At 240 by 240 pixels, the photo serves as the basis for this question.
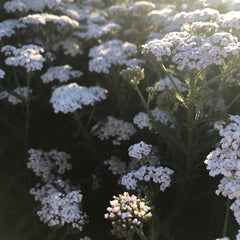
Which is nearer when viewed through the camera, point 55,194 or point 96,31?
point 55,194

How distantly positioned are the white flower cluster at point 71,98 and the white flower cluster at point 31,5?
1622 millimetres

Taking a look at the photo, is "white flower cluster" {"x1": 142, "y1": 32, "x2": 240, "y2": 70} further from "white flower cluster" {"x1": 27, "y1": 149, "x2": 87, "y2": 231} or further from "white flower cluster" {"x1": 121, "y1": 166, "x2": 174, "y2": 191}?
"white flower cluster" {"x1": 27, "y1": 149, "x2": 87, "y2": 231}

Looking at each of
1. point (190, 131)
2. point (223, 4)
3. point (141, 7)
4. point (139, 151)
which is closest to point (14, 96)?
point (139, 151)

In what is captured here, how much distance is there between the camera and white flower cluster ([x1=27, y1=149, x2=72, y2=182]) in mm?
4234

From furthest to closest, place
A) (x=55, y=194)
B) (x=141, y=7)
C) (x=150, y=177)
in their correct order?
(x=141, y=7)
(x=55, y=194)
(x=150, y=177)

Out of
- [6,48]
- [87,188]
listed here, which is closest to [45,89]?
[6,48]

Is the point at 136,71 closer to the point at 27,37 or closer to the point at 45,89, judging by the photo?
the point at 45,89

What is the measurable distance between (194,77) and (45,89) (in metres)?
2.75

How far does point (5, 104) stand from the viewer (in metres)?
4.89

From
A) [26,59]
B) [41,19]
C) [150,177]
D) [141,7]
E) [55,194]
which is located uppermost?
[41,19]

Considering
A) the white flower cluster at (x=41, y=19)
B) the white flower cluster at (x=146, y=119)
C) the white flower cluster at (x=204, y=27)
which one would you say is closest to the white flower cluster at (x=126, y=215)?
the white flower cluster at (x=146, y=119)

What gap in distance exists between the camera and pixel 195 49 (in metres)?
3.11

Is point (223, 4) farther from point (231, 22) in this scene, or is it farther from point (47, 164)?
point (47, 164)

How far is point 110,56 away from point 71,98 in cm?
110
